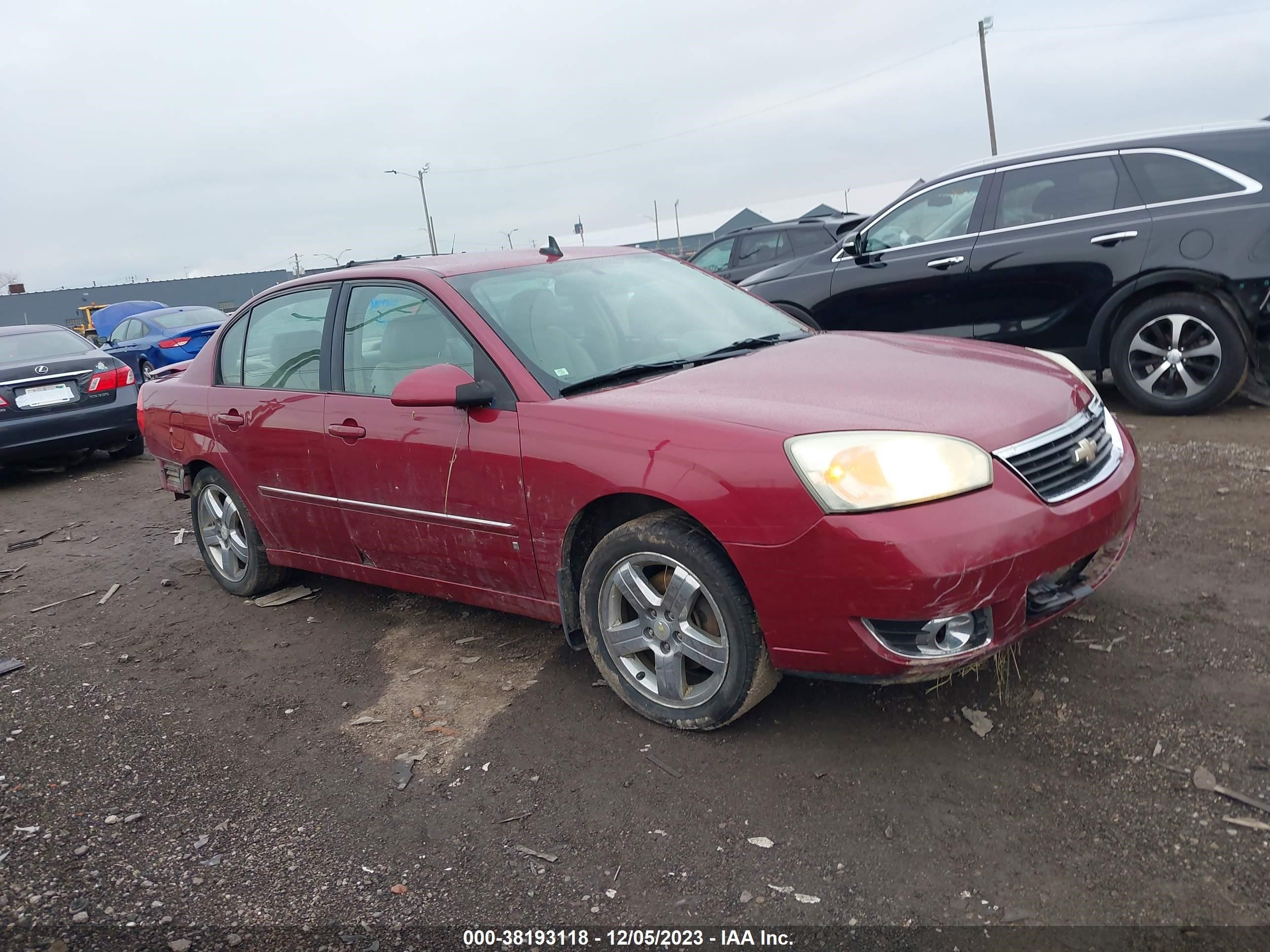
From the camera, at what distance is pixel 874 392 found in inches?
123

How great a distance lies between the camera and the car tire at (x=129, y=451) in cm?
988

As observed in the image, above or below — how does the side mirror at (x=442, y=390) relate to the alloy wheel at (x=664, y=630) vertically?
above

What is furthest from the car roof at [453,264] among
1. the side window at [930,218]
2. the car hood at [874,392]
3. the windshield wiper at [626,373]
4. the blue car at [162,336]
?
the blue car at [162,336]

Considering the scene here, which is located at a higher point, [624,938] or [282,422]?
[282,422]

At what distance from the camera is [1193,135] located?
639 centimetres

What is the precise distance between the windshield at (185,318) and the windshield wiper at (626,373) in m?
14.5

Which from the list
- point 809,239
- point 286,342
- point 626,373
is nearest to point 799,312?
point 286,342

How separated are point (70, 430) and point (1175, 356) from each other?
9147 millimetres

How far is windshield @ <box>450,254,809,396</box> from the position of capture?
3643 millimetres

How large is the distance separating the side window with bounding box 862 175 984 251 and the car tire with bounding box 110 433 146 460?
743 centimetres

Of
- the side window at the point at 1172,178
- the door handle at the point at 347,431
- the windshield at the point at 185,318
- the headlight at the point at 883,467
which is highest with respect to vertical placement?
the side window at the point at 1172,178

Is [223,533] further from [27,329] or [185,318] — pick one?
[185,318]

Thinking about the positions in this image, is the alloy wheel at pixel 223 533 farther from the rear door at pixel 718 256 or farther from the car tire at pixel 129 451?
the rear door at pixel 718 256

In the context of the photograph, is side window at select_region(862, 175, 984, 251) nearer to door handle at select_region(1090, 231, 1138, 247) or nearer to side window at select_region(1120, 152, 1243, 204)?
door handle at select_region(1090, 231, 1138, 247)
